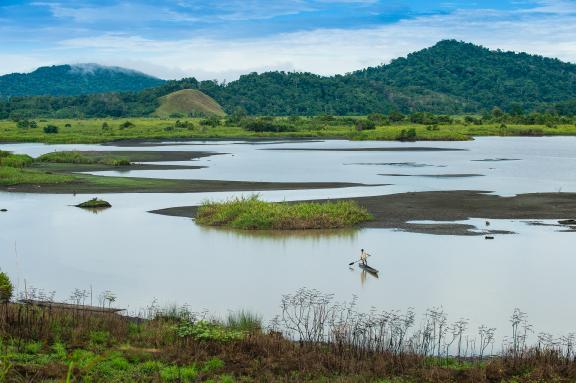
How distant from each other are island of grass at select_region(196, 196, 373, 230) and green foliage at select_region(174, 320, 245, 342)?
19625 millimetres

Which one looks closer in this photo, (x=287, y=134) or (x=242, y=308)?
(x=242, y=308)

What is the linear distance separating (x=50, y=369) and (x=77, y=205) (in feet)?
110

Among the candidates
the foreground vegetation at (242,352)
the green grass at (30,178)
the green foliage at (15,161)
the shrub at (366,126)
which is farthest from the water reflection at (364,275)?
the shrub at (366,126)

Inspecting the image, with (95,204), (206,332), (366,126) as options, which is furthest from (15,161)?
(366,126)

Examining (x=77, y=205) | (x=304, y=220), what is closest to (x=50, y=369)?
(x=304, y=220)

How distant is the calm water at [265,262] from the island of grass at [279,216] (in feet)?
3.53

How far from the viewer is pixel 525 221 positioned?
133ft

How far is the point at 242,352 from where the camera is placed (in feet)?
56.2

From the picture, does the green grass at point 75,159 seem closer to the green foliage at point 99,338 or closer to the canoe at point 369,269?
the canoe at point 369,269

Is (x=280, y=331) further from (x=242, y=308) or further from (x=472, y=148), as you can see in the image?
(x=472, y=148)

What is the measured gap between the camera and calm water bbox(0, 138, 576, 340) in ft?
80.7

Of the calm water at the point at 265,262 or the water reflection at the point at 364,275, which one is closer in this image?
the calm water at the point at 265,262

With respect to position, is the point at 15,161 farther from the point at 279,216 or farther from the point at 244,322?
the point at 244,322

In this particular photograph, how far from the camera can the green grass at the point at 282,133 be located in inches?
4870
